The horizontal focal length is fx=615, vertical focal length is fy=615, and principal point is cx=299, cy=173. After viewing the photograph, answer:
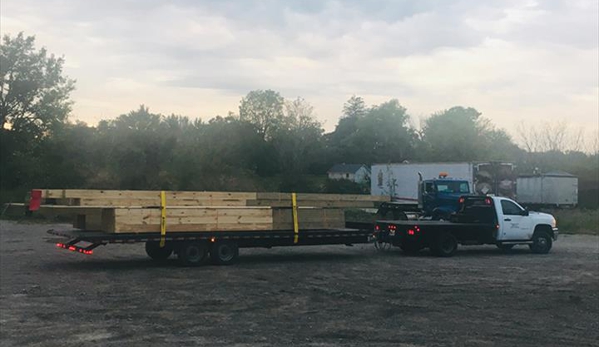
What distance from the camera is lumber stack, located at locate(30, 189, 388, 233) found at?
14.7m

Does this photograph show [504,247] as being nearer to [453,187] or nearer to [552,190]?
[453,187]

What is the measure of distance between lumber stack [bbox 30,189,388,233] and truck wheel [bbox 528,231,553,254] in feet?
19.7

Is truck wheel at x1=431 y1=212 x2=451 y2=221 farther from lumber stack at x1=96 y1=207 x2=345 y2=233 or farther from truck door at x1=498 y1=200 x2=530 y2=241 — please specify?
lumber stack at x1=96 y1=207 x2=345 y2=233

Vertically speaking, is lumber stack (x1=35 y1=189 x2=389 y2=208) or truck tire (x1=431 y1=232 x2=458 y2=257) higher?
lumber stack (x1=35 y1=189 x2=389 y2=208)

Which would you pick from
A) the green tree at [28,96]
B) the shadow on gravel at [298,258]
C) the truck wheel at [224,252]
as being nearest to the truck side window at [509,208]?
the shadow on gravel at [298,258]

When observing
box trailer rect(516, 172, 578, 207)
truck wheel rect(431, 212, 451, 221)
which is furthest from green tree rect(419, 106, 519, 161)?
truck wheel rect(431, 212, 451, 221)

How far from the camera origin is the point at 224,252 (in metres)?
16.3

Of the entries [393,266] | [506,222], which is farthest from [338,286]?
[506,222]

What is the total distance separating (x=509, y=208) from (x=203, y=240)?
10.3 metres

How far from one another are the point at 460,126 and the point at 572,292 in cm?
6513

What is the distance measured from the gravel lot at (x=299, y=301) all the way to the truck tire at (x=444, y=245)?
0.53m

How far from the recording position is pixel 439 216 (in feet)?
86.6

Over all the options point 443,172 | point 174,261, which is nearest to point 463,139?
point 443,172

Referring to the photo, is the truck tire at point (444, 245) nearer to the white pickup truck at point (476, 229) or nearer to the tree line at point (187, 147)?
the white pickup truck at point (476, 229)
